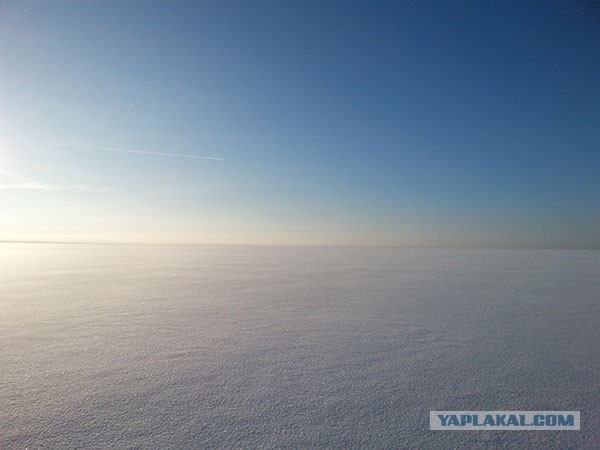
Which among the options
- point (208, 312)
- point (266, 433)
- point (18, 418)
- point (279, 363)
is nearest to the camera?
point (266, 433)

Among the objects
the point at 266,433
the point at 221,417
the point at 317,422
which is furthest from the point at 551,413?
the point at 221,417

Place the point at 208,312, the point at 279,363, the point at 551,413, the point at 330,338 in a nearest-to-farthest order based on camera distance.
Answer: the point at 551,413, the point at 279,363, the point at 330,338, the point at 208,312

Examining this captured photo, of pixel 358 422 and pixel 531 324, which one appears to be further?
pixel 531 324

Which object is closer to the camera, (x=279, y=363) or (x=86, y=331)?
(x=279, y=363)

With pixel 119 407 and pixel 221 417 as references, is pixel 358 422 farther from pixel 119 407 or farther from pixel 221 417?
pixel 119 407

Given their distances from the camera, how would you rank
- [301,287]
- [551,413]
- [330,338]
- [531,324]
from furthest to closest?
[301,287] → [531,324] → [330,338] → [551,413]

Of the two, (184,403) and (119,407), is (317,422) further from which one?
(119,407)

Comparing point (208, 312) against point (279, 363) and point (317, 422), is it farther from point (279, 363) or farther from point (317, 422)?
point (317, 422)

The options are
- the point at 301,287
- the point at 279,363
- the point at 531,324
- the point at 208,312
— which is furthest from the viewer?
the point at 301,287

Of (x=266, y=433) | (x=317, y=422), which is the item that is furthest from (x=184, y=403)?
(x=317, y=422)
